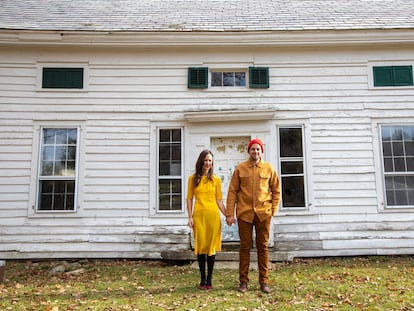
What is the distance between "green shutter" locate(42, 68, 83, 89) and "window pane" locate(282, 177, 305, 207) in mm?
4593

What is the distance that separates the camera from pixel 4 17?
7578 millimetres

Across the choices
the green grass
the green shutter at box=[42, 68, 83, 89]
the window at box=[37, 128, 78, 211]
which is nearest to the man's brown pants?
the green grass

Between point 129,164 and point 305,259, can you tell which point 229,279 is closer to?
point 305,259

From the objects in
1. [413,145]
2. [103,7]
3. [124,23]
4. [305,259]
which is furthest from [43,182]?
[413,145]

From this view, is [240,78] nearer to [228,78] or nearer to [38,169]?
[228,78]

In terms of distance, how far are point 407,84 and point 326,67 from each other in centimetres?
166

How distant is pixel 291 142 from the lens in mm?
6848

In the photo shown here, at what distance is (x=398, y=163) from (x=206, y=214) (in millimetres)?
4640

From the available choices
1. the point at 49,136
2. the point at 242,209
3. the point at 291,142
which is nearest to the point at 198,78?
the point at 291,142

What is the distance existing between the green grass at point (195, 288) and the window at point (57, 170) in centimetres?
116

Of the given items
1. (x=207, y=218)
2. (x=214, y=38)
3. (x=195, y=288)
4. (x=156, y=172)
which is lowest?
(x=195, y=288)

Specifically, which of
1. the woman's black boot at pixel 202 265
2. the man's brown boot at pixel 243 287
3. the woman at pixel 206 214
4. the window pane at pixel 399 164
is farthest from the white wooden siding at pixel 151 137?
the man's brown boot at pixel 243 287

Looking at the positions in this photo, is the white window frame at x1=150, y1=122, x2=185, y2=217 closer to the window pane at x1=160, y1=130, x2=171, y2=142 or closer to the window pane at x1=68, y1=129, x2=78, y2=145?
the window pane at x1=160, y1=130, x2=171, y2=142

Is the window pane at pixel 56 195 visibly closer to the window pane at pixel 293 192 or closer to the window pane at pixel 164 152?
the window pane at pixel 164 152
